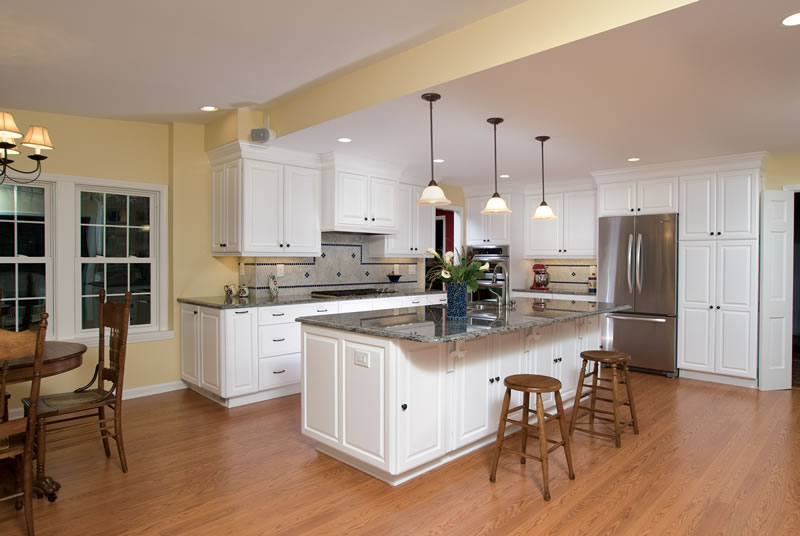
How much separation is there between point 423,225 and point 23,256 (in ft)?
13.6

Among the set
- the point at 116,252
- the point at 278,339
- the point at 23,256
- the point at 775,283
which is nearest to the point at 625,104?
the point at 775,283

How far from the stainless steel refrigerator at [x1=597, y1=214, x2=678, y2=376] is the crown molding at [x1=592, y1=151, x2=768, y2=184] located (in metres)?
0.46

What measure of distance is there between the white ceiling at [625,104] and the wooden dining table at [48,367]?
2343mm

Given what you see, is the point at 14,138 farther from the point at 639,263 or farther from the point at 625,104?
the point at 639,263

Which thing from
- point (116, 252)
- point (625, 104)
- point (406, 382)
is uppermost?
point (625, 104)

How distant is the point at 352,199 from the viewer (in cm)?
530

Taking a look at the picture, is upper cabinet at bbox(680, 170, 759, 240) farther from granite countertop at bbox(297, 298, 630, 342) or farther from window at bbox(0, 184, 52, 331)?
window at bbox(0, 184, 52, 331)

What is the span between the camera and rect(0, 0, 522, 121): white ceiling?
2588 mm

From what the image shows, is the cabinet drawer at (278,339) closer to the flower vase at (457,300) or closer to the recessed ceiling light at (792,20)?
the flower vase at (457,300)

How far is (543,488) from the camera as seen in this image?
2.74m

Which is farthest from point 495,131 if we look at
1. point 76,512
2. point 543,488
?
point 76,512

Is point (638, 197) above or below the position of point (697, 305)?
above

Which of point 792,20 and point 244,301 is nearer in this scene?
point 792,20

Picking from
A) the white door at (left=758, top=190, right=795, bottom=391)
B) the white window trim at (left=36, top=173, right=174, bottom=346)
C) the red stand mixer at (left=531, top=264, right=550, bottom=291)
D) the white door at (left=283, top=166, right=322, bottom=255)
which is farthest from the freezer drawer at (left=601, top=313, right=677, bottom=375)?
the white window trim at (left=36, top=173, right=174, bottom=346)
